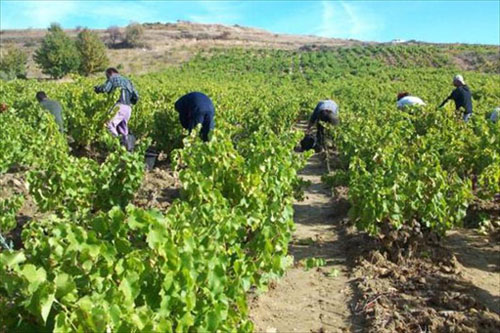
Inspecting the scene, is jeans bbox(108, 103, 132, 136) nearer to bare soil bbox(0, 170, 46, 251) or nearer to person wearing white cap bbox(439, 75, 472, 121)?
bare soil bbox(0, 170, 46, 251)

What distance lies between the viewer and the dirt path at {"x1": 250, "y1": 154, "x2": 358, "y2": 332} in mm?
4250

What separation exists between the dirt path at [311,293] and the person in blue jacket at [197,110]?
2228 mm

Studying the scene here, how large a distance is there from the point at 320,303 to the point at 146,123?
20.8 ft

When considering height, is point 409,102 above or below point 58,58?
below

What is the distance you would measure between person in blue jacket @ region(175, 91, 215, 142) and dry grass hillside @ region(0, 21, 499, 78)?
1663 inches

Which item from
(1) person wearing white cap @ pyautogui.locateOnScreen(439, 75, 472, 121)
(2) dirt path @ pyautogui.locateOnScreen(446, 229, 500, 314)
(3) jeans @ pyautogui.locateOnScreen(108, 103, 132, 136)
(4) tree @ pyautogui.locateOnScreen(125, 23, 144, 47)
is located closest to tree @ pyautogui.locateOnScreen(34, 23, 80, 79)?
(4) tree @ pyautogui.locateOnScreen(125, 23, 144, 47)

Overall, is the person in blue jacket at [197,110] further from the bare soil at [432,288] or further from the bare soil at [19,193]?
the bare soil at [432,288]

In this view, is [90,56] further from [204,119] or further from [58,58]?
[204,119]

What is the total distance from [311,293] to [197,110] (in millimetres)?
3850

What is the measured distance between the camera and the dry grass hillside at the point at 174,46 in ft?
167

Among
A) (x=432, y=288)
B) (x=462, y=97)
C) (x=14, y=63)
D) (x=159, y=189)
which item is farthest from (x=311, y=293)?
(x=14, y=63)

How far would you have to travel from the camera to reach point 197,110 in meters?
7.75

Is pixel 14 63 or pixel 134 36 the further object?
pixel 134 36

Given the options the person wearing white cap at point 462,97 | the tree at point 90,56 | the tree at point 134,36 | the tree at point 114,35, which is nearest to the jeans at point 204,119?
the person wearing white cap at point 462,97
